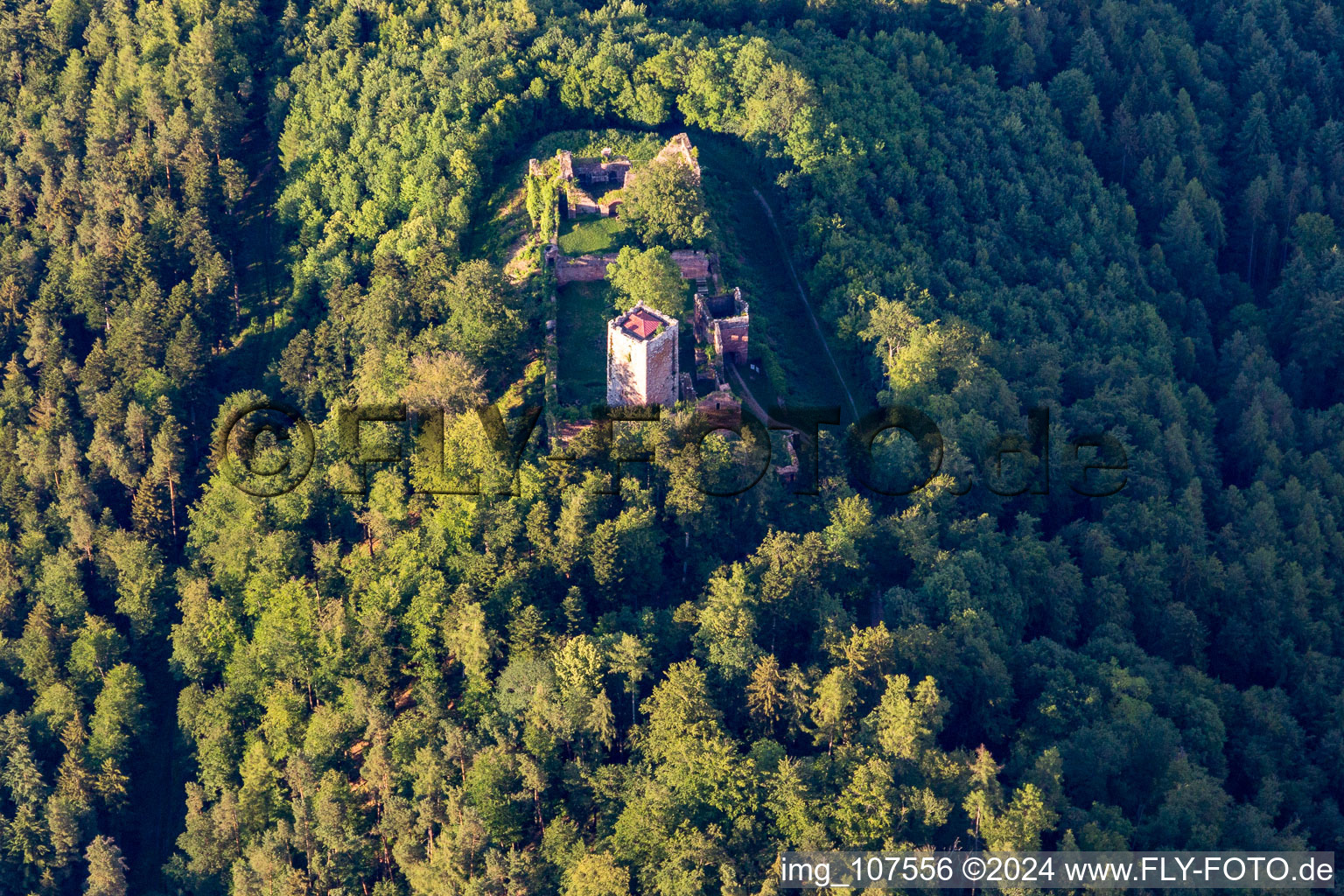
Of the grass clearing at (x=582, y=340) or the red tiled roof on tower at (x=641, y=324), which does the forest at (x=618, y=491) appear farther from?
the red tiled roof on tower at (x=641, y=324)

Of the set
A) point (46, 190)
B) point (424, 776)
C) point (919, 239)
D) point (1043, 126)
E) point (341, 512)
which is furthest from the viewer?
point (1043, 126)

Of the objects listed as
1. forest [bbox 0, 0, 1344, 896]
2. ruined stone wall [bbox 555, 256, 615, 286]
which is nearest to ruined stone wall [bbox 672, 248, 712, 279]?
forest [bbox 0, 0, 1344, 896]

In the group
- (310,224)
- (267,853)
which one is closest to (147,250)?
(310,224)

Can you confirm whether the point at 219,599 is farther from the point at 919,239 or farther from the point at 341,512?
the point at 919,239

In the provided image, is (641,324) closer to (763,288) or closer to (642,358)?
(642,358)

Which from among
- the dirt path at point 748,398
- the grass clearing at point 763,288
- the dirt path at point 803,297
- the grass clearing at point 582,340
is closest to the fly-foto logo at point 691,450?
the dirt path at point 748,398

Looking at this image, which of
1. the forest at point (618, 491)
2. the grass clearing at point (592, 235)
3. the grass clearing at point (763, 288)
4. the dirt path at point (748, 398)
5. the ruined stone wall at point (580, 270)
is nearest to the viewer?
the forest at point (618, 491)

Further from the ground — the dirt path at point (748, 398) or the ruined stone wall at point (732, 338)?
the ruined stone wall at point (732, 338)
